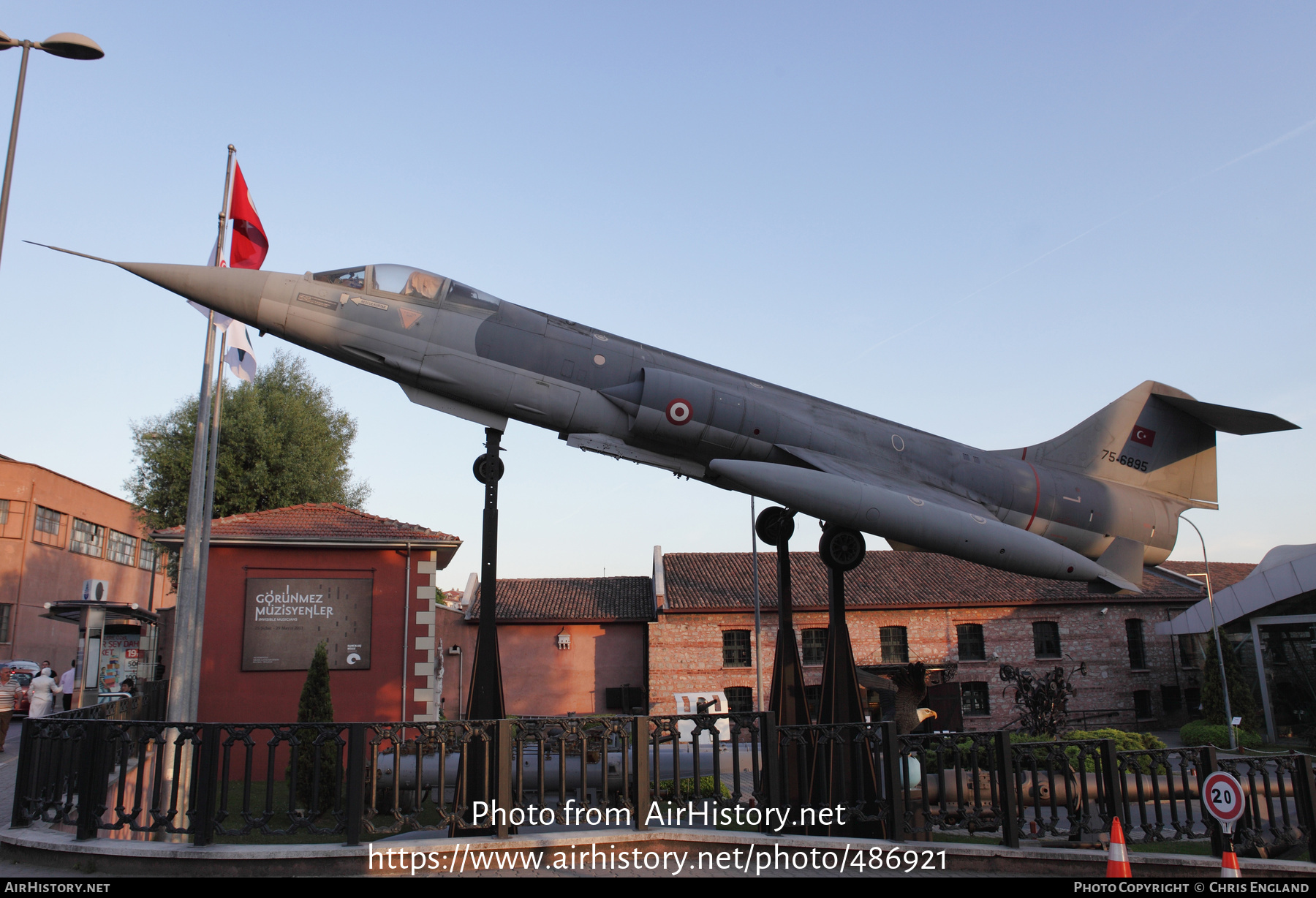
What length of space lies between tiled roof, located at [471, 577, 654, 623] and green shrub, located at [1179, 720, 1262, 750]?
1786 cm

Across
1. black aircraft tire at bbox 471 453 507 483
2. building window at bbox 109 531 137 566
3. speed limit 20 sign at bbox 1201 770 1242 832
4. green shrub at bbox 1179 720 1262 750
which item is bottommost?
green shrub at bbox 1179 720 1262 750

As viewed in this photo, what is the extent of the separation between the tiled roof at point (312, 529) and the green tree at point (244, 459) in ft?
44.6

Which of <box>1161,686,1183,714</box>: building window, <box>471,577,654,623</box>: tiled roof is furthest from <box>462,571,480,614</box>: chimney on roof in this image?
<box>1161,686,1183,714</box>: building window

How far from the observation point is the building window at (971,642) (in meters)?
31.4

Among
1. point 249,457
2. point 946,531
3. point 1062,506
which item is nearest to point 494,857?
point 946,531

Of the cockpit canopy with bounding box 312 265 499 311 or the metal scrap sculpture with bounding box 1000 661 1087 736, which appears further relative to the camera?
the metal scrap sculpture with bounding box 1000 661 1087 736

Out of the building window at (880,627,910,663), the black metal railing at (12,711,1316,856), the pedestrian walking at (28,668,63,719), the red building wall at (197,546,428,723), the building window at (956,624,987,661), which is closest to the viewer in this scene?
the black metal railing at (12,711,1316,856)

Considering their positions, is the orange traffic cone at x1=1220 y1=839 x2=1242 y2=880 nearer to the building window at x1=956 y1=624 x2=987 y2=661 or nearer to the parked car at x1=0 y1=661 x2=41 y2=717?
the parked car at x1=0 y1=661 x2=41 y2=717

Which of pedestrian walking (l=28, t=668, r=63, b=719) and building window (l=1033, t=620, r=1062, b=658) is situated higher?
building window (l=1033, t=620, r=1062, b=658)

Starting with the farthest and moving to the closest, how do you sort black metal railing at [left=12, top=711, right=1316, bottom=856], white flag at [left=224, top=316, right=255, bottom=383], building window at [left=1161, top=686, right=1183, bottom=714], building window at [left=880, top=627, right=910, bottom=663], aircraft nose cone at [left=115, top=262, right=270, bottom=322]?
building window at [left=1161, top=686, right=1183, bottom=714] < building window at [left=880, top=627, right=910, bottom=663] < white flag at [left=224, top=316, right=255, bottom=383] < aircraft nose cone at [left=115, top=262, right=270, bottom=322] < black metal railing at [left=12, top=711, right=1316, bottom=856]

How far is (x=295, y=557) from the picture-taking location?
1783 cm

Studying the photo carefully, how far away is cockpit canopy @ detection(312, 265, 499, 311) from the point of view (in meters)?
10.2

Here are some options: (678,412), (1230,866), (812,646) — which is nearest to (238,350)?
(678,412)

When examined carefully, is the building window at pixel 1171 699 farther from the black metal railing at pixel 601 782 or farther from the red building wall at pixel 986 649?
the black metal railing at pixel 601 782
